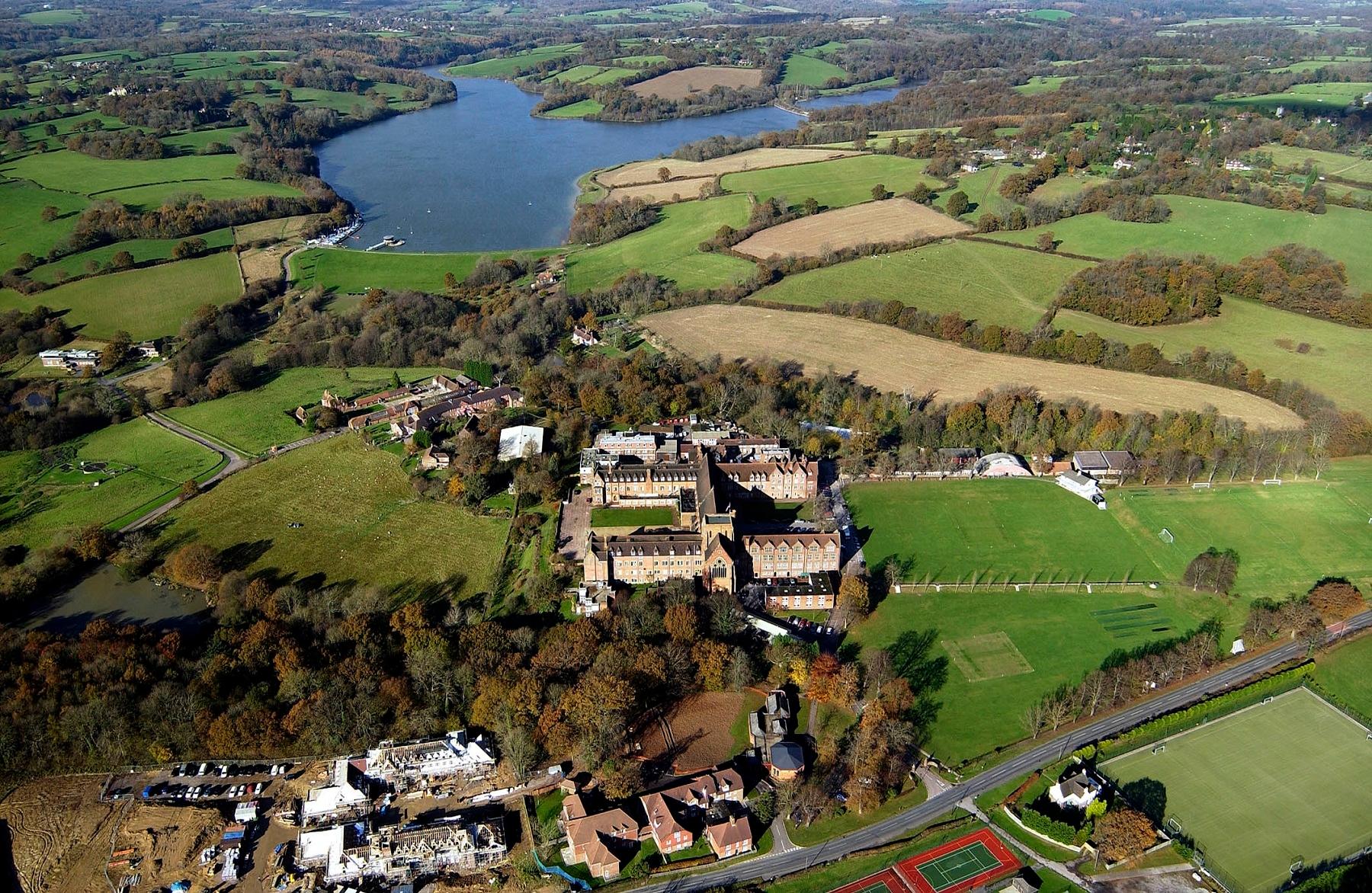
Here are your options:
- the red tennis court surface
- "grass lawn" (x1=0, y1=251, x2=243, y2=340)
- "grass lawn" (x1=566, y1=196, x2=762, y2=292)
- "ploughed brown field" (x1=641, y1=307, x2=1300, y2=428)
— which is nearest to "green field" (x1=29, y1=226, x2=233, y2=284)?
"grass lawn" (x1=0, y1=251, x2=243, y2=340)

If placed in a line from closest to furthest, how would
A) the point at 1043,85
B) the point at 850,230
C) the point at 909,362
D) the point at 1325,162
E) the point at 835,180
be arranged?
1. the point at 909,362
2. the point at 850,230
3. the point at 1325,162
4. the point at 835,180
5. the point at 1043,85

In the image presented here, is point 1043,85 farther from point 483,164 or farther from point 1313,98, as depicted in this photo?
point 483,164

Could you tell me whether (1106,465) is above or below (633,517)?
above

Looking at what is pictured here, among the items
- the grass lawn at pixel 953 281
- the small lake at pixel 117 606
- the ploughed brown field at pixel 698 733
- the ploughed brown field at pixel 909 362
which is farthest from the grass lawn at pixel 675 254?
the ploughed brown field at pixel 698 733

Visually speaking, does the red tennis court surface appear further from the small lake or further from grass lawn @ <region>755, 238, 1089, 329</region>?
grass lawn @ <region>755, 238, 1089, 329</region>

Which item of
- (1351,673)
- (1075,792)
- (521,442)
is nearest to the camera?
(1075,792)

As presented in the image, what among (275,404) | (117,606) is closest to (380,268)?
(275,404)

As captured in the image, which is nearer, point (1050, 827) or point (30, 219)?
point (1050, 827)

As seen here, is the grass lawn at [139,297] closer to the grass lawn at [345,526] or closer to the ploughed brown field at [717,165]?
the grass lawn at [345,526]

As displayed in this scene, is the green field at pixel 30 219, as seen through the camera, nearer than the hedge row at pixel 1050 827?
No
